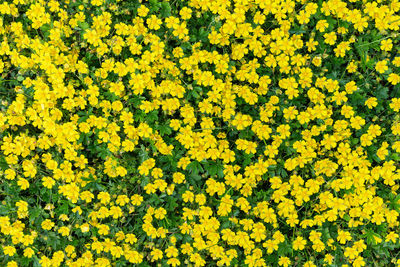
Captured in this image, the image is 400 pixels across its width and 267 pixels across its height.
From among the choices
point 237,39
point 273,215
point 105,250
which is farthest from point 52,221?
point 237,39

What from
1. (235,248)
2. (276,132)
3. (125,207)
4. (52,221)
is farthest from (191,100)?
(52,221)

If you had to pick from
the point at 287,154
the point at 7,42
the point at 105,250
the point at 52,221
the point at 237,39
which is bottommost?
the point at 105,250

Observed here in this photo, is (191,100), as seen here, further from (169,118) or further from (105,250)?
(105,250)

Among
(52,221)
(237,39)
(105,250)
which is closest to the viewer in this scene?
(105,250)

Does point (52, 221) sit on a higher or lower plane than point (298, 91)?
lower

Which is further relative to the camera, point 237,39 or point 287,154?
point 237,39

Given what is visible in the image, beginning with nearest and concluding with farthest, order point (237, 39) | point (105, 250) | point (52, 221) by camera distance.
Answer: point (105, 250), point (52, 221), point (237, 39)
